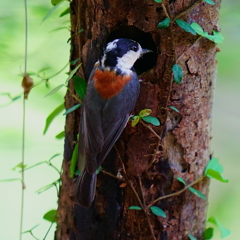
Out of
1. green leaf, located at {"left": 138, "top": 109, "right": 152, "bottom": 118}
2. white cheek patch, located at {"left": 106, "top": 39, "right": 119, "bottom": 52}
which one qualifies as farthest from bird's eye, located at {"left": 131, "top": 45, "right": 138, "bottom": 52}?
green leaf, located at {"left": 138, "top": 109, "right": 152, "bottom": 118}

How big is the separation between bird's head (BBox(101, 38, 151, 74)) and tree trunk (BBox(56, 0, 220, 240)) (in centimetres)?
6

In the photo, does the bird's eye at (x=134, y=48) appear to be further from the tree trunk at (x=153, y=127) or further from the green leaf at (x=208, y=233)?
the green leaf at (x=208, y=233)

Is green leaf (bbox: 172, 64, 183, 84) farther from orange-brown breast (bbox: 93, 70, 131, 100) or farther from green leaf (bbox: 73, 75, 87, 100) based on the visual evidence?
green leaf (bbox: 73, 75, 87, 100)

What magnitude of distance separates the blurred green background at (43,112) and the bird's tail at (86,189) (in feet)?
2.24

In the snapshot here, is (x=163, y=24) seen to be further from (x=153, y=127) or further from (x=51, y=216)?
(x=51, y=216)

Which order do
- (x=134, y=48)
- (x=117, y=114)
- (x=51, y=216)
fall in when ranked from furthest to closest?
1. (x=51, y=216)
2. (x=134, y=48)
3. (x=117, y=114)

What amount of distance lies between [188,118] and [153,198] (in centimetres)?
40

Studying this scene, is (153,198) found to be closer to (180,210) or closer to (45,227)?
(180,210)

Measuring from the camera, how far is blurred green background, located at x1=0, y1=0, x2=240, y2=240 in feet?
7.72

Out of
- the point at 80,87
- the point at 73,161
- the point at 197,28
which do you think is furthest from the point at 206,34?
the point at 73,161

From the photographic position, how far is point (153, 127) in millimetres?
1705

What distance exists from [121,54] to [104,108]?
0.26m

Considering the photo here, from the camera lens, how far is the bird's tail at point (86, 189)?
5.56ft

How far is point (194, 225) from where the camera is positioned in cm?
190
